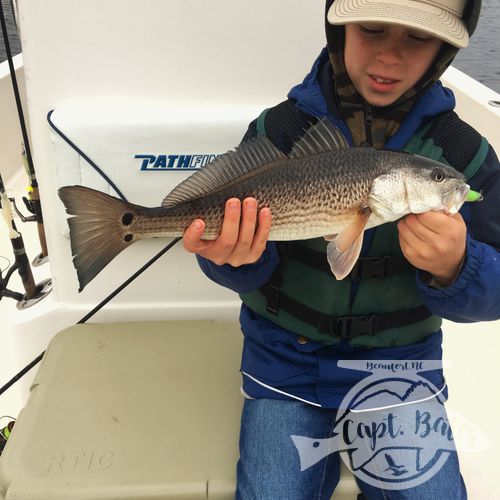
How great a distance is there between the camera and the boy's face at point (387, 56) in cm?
165

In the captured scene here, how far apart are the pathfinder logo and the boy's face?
759 mm

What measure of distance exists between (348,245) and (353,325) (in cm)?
48

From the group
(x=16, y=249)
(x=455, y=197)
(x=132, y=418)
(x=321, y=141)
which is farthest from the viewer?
(x=16, y=249)

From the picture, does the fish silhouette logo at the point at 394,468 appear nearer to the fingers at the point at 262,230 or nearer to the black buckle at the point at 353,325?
the black buckle at the point at 353,325

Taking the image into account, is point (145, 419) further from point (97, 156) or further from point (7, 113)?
point (7, 113)

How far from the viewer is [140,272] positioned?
2.38m

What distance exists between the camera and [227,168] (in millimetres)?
1629

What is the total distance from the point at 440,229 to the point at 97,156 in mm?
1463

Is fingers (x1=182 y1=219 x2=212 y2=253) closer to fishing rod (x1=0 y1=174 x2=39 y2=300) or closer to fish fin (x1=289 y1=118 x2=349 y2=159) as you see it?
fish fin (x1=289 y1=118 x2=349 y2=159)

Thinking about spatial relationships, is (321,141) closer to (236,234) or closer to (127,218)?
(236,234)

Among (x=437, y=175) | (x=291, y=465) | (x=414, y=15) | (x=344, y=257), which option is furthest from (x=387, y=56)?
A: (x=291, y=465)

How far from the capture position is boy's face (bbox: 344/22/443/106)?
1.65 metres

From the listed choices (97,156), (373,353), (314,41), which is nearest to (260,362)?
(373,353)

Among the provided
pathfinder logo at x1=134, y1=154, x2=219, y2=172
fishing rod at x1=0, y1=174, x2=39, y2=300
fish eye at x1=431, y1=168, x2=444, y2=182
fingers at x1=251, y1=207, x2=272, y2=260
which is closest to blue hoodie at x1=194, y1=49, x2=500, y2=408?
fingers at x1=251, y1=207, x2=272, y2=260
